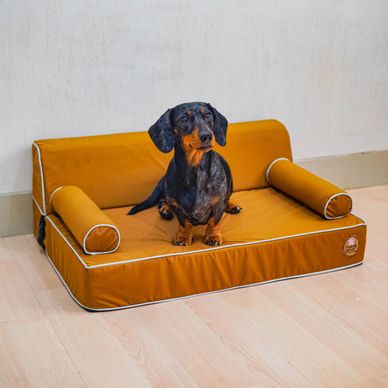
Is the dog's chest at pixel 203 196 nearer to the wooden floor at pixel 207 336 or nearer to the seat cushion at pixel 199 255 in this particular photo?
the seat cushion at pixel 199 255

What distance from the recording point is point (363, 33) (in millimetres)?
4469

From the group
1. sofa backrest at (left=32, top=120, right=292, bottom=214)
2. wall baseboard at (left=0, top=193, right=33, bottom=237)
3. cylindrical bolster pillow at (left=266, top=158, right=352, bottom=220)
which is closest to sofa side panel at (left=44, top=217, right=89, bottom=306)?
sofa backrest at (left=32, top=120, right=292, bottom=214)

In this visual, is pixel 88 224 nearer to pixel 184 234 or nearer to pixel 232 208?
pixel 184 234

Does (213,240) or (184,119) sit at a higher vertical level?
(184,119)

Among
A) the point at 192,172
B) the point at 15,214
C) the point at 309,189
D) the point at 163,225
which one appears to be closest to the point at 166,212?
the point at 163,225

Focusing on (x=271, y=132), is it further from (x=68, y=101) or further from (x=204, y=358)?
(x=204, y=358)

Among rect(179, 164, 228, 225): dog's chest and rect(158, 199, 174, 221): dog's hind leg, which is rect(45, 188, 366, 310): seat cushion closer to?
rect(158, 199, 174, 221): dog's hind leg

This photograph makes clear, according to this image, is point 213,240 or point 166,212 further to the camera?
point 166,212

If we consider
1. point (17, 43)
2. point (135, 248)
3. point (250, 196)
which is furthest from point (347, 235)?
point (17, 43)

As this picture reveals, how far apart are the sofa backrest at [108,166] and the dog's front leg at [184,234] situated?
55 centimetres

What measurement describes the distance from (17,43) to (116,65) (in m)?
0.52

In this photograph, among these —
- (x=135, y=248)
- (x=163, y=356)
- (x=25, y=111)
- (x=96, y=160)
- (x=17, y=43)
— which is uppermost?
(x=17, y=43)

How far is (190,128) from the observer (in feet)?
10.7

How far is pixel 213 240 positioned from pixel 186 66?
1127mm
